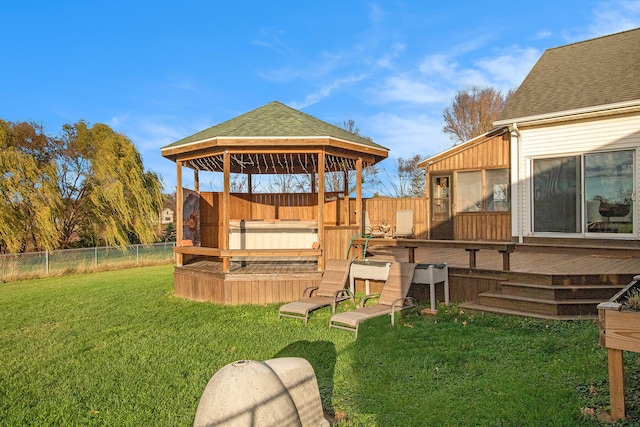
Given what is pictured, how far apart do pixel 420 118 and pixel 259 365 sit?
3101 centimetres

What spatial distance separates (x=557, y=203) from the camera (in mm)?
9758

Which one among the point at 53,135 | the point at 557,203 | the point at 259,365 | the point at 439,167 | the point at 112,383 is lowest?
the point at 112,383

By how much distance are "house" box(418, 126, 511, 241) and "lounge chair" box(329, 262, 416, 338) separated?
541 centimetres

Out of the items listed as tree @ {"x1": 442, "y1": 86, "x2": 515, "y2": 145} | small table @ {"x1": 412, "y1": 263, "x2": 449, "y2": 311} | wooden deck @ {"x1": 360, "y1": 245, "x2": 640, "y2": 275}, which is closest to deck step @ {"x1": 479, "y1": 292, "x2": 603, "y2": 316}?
wooden deck @ {"x1": 360, "y1": 245, "x2": 640, "y2": 275}

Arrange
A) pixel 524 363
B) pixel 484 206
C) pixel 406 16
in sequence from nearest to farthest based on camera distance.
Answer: pixel 524 363 → pixel 484 206 → pixel 406 16

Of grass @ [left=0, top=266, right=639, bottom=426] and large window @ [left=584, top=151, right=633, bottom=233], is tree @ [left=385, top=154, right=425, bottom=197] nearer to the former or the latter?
large window @ [left=584, top=151, right=633, bottom=233]

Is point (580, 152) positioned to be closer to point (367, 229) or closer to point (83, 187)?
point (367, 229)

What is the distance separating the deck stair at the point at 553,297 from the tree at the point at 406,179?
77.7 feet

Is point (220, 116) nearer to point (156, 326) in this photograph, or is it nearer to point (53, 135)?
point (53, 135)

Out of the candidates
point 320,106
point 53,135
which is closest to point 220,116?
point 320,106

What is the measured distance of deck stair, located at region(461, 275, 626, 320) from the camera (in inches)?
234

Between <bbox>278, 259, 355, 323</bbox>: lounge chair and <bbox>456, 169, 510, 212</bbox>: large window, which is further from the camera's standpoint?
<bbox>456, 169, 510, 212</bbox>: large window

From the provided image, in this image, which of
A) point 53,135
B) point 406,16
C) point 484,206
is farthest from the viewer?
point 53,135

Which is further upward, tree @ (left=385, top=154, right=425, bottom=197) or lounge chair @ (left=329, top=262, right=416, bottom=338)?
tree @ (left=385, top=154, right=425, bottom=197)
